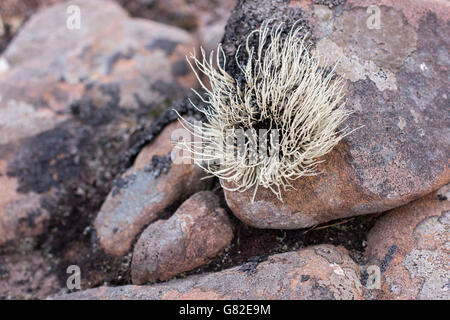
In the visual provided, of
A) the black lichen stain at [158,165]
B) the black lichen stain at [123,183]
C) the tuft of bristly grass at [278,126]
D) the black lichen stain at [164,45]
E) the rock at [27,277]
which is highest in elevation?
the tuft of bristly grass at [278,126]

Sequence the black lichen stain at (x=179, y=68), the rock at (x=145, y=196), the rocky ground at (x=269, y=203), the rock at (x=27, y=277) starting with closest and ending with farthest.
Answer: the rocky ground at (x=269, y=203) → the rock at (x=145, y=196) → the rock at (x=27, y=277) → the black lichen stain at (x=179, y=68)

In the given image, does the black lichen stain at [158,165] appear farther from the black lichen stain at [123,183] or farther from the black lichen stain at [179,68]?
the black lichen stain at [179,68]

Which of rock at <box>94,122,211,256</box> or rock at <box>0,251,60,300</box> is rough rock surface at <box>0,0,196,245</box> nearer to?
rock at <box>0,251,60,300</box>

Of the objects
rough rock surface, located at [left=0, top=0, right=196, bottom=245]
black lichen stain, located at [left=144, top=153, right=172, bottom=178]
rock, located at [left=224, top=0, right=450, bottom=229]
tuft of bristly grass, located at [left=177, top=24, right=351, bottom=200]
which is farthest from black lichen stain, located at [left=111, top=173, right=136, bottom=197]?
tuft of bristly grass, located at [left=177, top=24, right=351, bottom=200]

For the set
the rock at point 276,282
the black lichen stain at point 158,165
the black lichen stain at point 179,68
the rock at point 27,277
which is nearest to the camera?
the rock at point 276,282

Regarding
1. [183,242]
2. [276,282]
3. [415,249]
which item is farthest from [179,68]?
[415,249]

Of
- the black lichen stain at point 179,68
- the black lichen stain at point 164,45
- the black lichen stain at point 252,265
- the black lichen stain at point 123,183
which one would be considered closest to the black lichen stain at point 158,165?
the black lichen stain at point 123,183
